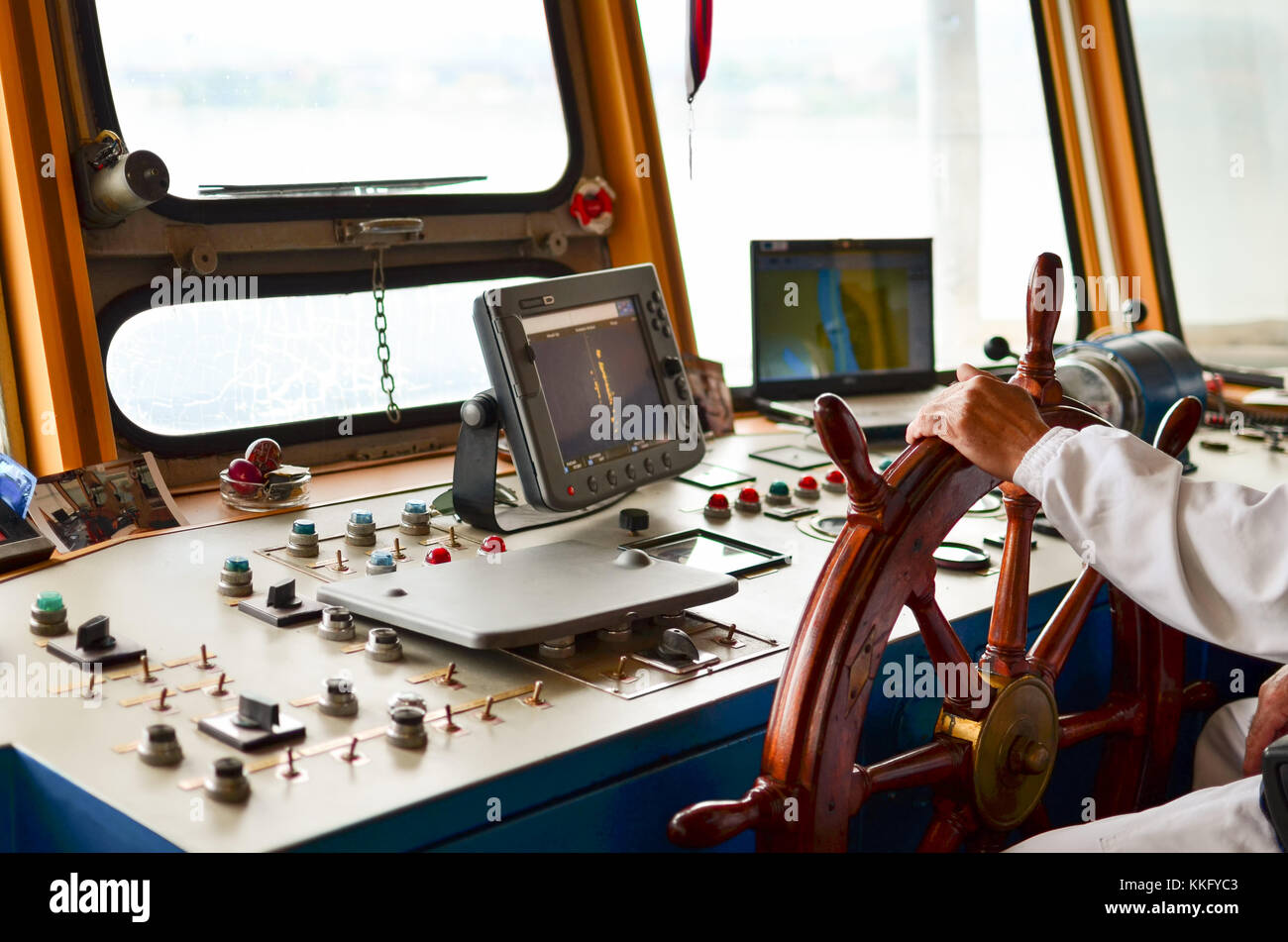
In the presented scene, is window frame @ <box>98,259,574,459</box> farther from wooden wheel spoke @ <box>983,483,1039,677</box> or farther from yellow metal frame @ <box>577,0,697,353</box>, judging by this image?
wooden wheel spoke @ <box>983,483,1039,677</box>

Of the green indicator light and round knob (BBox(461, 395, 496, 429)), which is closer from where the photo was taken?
the green indicator light

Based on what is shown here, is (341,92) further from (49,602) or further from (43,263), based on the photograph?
(49,602)

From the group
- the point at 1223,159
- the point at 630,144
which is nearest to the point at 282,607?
the point at 630,144

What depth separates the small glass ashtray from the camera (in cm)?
202

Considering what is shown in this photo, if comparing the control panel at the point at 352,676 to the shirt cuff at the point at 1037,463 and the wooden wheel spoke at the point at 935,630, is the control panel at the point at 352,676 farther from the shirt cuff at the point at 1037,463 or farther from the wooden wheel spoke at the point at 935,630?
the shirt cuff at the point at 1037,463

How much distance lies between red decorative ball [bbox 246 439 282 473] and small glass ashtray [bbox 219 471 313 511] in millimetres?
37

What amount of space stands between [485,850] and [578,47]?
77.4 inches

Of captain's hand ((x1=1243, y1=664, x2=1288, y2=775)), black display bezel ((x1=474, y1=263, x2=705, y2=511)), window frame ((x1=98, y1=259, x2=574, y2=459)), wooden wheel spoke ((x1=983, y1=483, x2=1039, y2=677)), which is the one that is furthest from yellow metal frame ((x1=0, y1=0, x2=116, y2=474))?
captain's hand ((x1=1243, y1=664, x2=1288, y2=775))

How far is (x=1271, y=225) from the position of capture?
3.38m

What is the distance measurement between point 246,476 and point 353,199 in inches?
23.8

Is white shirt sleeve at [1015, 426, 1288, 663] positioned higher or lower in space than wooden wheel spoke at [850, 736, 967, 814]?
higher
